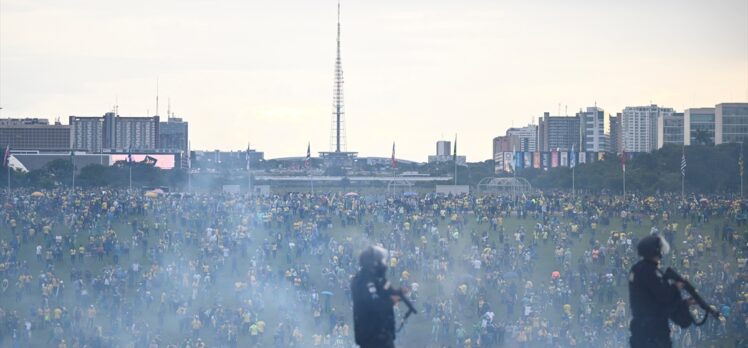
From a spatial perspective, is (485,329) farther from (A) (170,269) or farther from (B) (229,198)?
(B) (229,198)

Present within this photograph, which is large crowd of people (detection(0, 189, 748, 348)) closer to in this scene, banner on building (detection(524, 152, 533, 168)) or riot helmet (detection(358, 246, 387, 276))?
riot helmet (detection(358, 246, 387, 276))

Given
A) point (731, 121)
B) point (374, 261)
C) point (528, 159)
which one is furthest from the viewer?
point (731, 121)

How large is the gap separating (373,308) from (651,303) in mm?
2244

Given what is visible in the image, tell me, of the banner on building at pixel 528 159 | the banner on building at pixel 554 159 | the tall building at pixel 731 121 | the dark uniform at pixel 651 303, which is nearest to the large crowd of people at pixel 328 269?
the dark uniform at pixel 651 303

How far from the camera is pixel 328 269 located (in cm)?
4681

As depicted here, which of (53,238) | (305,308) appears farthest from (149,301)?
(53,238)

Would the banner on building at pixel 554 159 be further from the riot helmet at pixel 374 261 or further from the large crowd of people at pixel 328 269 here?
the riot helmet at pixel 374 261

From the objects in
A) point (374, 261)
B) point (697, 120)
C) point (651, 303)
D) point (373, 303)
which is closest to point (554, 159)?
point (697, 120)

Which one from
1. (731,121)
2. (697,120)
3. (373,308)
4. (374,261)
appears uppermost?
(697,120)

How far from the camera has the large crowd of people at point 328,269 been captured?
39.9m

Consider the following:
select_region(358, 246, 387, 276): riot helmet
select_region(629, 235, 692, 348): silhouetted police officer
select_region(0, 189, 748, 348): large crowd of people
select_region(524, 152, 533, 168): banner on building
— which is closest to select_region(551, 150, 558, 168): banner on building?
select_region(524, 152, 533, 168): banner on building

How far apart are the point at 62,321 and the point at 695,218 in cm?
2988

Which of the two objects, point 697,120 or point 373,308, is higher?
point 697,120

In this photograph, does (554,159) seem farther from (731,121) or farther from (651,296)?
(651,296)
